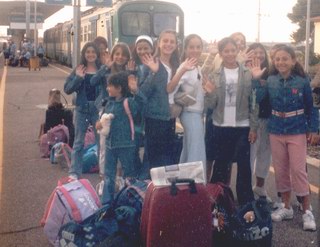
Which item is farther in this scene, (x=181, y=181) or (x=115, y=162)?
(x=115, y=162)

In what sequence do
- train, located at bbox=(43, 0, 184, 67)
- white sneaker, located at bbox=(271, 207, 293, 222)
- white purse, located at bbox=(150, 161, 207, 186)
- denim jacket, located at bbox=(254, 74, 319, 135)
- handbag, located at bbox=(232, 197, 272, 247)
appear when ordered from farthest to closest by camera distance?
1. train, located at bbox=(43, 0, 184, 67)
2. white sneaker, located at bbox=(271, 207, 293, 222)
3. denim jacket, located at bbox=(254, 74, 319, 135)
4. handbag, located at bbox=(232, 197, 272, 247)
5. white purse, located at bbox=(150, 161, 207, 186)

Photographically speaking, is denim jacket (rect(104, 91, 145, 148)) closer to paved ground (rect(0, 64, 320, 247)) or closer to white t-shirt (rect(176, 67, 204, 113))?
white t-shirt (rect(176, 67, 204, 113))

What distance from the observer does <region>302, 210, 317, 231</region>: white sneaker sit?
549 centimetres

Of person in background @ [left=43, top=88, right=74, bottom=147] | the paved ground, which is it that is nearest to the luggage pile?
the paved ground

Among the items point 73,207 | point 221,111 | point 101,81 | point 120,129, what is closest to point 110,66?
point 101,81

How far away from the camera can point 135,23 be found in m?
21.3

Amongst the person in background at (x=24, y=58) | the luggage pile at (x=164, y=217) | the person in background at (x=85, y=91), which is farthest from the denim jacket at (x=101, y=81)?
the person in background at (x=24, y=58)

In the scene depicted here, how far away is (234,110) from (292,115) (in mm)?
550

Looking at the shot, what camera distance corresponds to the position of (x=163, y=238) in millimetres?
4422

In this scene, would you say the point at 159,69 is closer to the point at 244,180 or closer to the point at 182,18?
the point at 244,180

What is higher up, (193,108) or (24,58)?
(193,108)

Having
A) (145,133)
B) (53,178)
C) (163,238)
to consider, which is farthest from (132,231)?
(53,178)

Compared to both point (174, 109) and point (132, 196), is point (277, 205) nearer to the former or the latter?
point (174, 109)

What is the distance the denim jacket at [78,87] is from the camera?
6922mm
